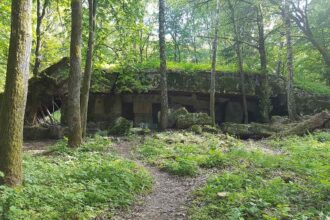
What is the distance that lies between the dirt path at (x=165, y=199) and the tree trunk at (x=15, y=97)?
6.93 ft

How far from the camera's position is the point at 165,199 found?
6785 millimetres

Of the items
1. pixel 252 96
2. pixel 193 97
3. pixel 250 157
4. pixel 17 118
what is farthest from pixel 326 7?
pixel 17 118

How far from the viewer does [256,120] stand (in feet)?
71.3

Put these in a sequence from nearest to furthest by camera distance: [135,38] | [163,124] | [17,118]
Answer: [17,118] → [135,38] → [163,124]

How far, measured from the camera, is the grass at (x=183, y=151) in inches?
356

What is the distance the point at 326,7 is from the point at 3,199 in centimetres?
2310

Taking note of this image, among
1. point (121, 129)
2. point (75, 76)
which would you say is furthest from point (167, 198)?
point (121, 129)

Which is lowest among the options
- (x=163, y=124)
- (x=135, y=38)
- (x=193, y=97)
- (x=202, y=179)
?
(x=202, y=179)

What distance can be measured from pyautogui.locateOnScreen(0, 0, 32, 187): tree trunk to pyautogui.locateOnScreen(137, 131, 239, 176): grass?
4418 mm

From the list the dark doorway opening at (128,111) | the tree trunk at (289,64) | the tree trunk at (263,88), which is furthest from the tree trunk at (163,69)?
the tree trunk at (263,88)

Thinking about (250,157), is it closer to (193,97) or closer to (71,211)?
(71,211)

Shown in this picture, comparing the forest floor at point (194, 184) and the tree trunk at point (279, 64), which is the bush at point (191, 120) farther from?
the tree trunk at point (279, 64)

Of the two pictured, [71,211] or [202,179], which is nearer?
[71,211]

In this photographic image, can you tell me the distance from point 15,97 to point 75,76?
5317 mm
